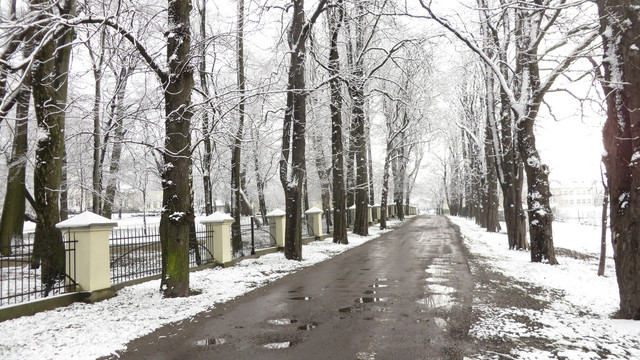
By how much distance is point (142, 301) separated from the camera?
7816 mm

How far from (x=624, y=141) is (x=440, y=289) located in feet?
13.4

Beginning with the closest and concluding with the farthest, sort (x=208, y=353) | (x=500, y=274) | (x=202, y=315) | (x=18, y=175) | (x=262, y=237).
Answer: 1. (x=208, y=353)
2. (x=202, y=315)
3. (x=500, y=274)
4. (x=18, y=175)
5. (x=262, y=237)

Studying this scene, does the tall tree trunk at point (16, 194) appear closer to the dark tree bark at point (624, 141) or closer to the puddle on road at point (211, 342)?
the puddle on road at point (211, 342)

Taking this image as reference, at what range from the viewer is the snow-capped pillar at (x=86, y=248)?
25.4ft

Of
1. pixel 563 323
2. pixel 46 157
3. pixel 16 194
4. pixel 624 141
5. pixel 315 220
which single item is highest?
pixel 46 157

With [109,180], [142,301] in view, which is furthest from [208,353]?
[109,180]

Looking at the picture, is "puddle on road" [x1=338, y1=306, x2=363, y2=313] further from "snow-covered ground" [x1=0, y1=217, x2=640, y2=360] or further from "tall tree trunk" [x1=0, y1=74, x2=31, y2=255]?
"tall tree trunk" [x1=0, y1=74, x2=31, y2=255]

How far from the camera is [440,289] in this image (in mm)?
8320

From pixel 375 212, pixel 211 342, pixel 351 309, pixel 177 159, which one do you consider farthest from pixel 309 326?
pixel 375 212

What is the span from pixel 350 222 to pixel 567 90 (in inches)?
731

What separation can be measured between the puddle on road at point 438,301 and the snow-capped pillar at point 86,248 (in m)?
5.78

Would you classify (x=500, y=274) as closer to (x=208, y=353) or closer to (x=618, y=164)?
(x=618, y=164)

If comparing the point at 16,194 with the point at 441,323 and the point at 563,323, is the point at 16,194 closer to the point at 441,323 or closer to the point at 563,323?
the point at 441,323

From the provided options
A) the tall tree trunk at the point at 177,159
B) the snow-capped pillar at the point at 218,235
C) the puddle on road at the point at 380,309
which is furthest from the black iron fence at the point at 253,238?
the puddle on road at the point at 380,309
